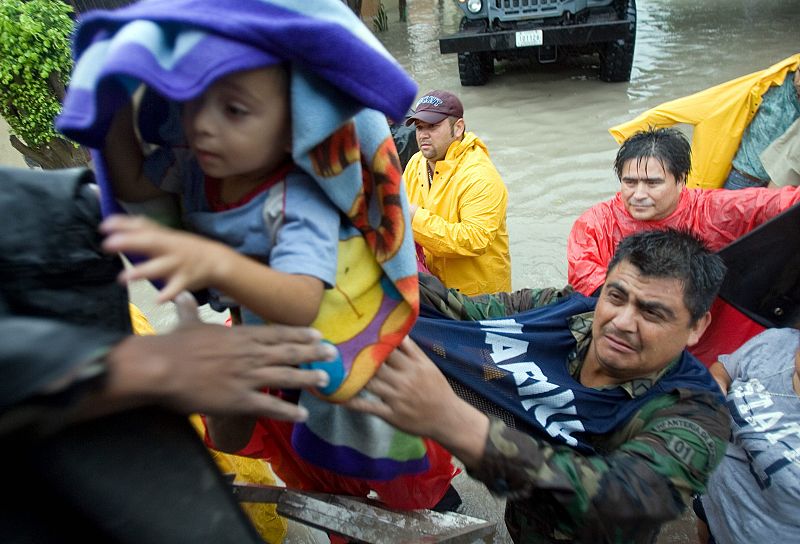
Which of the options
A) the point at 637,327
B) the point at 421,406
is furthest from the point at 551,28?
the point at 421,406

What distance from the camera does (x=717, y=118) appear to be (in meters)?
3.42

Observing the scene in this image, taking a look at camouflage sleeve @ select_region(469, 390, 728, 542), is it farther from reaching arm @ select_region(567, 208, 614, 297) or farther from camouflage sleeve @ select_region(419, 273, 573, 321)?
reaching arm @ select_region(567, 208, 614, 297)

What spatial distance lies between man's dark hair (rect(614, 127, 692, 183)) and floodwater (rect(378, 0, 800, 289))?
4.88 feet

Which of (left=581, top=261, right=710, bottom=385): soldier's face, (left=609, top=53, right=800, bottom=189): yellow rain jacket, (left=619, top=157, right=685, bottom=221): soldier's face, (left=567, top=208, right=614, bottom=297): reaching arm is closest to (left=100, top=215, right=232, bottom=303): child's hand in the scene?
(left=581, top=261, right=710, bottom=385): soldier's face

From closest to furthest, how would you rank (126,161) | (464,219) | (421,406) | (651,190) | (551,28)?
1. (126,161)
2. (421,406)
3. (651,190)
4. (464,219)
5. (551,28)

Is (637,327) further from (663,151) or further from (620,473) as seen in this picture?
(663,151)

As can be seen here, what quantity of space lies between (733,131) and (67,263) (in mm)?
3669

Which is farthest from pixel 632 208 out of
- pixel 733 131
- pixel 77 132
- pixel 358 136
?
pixel 77 132

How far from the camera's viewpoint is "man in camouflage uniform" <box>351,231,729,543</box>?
1202mm

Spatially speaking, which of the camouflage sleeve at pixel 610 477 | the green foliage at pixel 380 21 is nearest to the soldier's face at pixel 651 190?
the camouflage sleeve at pixel 610 477

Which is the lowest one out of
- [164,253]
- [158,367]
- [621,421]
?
[621,421]

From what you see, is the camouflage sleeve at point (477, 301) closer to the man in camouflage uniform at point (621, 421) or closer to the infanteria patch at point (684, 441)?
the man in camouflage uniform at point (621, 421)

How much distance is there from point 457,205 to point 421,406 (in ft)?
6.56

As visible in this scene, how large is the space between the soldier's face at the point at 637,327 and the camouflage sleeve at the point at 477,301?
319mm
